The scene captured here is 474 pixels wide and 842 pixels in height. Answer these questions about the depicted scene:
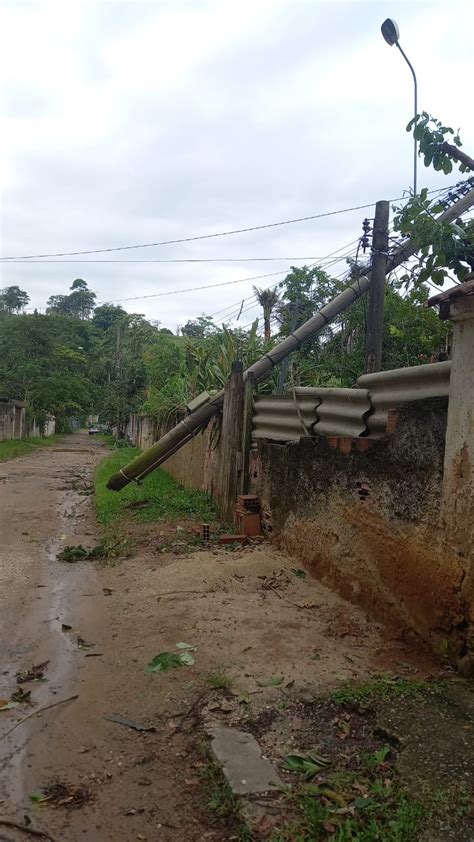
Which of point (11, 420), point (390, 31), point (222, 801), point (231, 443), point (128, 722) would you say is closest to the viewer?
point (222, 801)

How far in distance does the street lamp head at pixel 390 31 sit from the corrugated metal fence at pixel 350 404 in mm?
4163

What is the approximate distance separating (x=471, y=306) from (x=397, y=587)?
1.95 m

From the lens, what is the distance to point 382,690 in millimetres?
3475

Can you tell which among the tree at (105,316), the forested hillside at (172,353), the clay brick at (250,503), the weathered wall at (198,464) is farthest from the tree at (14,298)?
the clay brick at (250,503)

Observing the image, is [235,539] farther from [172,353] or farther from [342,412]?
[172,353]

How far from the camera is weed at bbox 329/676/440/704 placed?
340cm

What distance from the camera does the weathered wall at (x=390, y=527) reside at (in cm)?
378

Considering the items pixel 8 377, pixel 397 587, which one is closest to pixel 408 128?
pixel 397 587

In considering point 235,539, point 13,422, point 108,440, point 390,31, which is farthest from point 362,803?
point 108,440

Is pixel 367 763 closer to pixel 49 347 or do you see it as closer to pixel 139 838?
→ pixel 139 838

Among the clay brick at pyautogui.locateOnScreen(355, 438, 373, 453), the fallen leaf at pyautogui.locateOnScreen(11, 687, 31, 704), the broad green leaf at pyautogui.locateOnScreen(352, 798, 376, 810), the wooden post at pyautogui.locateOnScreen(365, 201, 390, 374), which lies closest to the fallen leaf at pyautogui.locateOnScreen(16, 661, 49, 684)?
the fallen leaf at pyautogui.locateOnScreen(11, 687, 31, 704)

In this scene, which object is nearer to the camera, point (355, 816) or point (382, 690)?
point (355, 816)

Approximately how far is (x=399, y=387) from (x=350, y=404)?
2.78 ft

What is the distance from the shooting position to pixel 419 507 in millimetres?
4051
